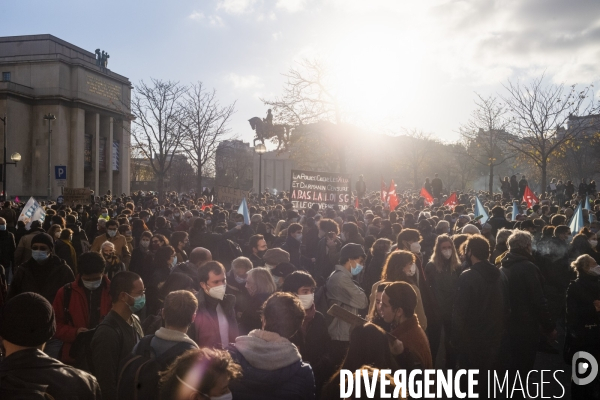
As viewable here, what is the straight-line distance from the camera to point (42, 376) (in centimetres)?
298

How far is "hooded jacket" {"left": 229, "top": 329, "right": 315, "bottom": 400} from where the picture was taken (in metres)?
3.36

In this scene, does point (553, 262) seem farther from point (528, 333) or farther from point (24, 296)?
point (24, 296)

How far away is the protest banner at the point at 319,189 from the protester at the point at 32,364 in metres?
13.8

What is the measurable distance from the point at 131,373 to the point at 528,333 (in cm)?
456

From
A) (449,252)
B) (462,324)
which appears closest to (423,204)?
(449,252)

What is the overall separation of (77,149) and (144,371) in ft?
201

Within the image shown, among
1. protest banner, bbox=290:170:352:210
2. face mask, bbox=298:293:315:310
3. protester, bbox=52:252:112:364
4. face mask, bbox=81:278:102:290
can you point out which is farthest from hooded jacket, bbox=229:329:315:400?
protest banner, bbox=290:170:352:210

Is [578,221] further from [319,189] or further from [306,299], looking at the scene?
[306,299]

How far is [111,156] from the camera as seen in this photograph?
6688 centimetres

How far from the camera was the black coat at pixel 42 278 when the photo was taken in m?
7.05

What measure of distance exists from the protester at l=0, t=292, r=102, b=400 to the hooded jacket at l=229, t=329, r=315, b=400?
835 mm

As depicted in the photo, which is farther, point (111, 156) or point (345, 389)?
point (111, 156)

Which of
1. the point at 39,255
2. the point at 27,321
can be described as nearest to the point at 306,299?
the point at 27,321

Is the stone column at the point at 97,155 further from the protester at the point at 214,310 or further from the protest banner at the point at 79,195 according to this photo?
the protester at the point at 214,310
